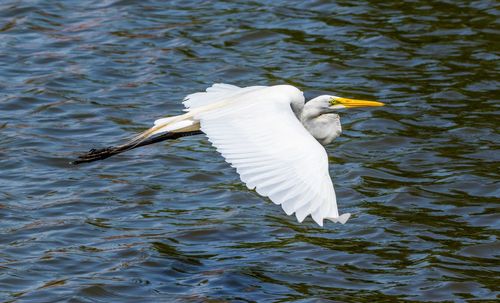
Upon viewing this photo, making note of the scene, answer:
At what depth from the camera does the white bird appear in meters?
6.29

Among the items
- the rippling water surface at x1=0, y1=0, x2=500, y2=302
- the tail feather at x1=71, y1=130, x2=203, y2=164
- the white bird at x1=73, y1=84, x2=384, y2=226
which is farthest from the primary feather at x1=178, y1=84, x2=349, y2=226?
the rippling water surface at x1=0, y1=0, x2=500, y2=302

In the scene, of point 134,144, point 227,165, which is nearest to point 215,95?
point 134,144

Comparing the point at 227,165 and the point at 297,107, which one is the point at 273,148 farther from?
the point at 227,165

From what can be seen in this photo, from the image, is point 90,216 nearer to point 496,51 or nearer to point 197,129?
point 197,129

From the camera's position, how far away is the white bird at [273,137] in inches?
248

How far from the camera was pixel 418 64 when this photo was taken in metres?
11.6

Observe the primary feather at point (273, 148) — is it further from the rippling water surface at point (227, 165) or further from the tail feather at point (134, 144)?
the rippling water surface at point (227, 165)

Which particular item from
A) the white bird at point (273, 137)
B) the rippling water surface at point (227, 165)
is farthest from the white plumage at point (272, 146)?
the rippling water surface at point (227, 165)

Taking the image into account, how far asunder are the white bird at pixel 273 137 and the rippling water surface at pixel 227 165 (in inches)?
30.6

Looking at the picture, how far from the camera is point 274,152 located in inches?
266

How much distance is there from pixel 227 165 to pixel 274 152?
2901mm

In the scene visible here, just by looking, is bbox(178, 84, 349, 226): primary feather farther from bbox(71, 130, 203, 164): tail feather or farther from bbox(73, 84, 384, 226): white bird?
bbox(71, 130, 203, 164): tail feather

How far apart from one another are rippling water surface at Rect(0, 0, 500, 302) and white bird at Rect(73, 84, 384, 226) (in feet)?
2.55

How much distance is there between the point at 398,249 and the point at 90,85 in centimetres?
447
